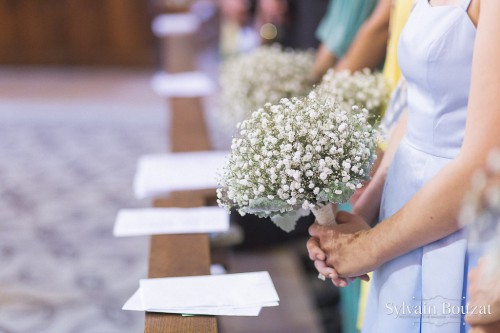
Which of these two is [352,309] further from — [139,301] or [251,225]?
[251,225]

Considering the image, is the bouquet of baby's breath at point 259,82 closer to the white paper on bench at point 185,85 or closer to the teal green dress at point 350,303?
the teal green dress at point 350,303

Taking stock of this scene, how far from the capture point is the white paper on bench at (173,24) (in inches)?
277

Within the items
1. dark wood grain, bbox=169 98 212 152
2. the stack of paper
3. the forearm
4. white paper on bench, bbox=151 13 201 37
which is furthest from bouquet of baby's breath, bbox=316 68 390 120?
white paper on bench, bbox=151 13 201 37

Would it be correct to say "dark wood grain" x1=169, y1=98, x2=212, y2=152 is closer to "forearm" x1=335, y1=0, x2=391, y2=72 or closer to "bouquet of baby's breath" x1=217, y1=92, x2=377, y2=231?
"forearm" x1=335, y1=0, x2=391, y2=72

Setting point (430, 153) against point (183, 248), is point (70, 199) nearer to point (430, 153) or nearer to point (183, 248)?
point (183, 248)

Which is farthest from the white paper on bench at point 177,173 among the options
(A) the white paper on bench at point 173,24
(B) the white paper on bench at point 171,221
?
(A) the white paper on bench at point 173,24

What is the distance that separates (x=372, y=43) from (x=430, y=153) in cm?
111

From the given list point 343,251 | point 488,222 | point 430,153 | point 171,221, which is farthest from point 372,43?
point 488,222

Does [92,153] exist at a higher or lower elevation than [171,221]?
lower

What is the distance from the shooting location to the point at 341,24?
Result: 285 cm

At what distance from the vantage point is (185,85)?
175 inches

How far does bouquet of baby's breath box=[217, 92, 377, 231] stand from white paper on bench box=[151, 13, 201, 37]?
5.54 metres

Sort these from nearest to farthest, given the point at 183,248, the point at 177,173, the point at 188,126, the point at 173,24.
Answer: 1. the point at 183,248
2. the point at 177,173
3. the point at 188,126
4. the point at 173,24

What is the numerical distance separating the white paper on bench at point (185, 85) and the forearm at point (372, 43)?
1648 millimetres
